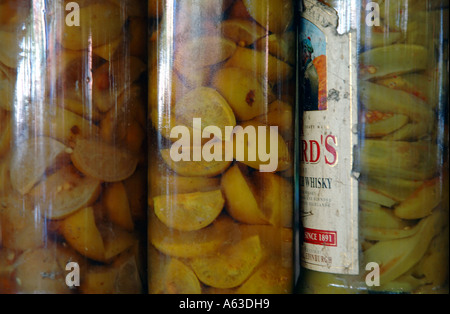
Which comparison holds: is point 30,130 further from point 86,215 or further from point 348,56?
point 348,56

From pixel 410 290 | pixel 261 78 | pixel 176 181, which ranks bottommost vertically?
pixel 410 290

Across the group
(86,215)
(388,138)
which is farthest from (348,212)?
(86,215)

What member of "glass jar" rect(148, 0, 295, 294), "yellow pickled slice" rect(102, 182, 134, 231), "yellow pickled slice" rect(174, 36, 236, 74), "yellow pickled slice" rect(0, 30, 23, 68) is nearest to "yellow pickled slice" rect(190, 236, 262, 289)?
"glass jar" rect(148, 0, 295, 294)

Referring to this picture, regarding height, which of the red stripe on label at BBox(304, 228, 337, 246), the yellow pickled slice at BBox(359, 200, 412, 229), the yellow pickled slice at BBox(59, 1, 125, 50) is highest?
the yellow pickled slice at BBox(59, 1, 125, 50)

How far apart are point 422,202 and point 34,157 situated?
0.46 metres

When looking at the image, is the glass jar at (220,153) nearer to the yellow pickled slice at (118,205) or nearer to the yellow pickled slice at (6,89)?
the yellow pickled slice at (118,205)

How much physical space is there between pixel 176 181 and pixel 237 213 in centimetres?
8

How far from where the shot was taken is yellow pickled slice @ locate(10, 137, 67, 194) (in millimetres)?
760

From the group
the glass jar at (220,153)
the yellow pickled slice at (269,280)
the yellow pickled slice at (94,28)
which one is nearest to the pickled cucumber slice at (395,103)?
the glass jar at (220,153)

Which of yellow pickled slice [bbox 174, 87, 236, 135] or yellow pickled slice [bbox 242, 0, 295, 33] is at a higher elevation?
yellow pickled slice [bbox 242, 0, 295, 33]

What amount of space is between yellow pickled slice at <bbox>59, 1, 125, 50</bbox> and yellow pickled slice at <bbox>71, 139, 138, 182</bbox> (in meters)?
0.12

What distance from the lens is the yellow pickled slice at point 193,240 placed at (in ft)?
2.45

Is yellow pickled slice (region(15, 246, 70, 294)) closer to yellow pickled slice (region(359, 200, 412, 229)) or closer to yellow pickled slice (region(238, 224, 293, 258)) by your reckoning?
yellow pickled slice (region(238, 224, 293, 258))

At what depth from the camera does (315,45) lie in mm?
793
